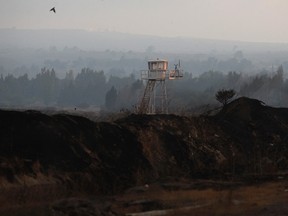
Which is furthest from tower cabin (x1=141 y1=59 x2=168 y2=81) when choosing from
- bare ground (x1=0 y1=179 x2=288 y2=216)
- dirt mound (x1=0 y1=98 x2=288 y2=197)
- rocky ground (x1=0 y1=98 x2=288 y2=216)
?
bare ground (x1=0 y1=179 x2=288 y2=216)

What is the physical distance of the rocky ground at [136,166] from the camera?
20188 mm

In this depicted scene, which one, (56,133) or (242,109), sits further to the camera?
(242,109)

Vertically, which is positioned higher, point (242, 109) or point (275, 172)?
point (242, 109)

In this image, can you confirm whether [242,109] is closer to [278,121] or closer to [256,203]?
[278,121]

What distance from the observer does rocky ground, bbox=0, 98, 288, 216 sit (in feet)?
66.2

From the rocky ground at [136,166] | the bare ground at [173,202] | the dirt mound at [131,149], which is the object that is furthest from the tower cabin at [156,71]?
the bare ground at [173,202]

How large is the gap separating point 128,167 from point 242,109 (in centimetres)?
1393

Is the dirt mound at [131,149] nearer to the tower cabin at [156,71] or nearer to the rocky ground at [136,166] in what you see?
the rocky ground at [136,166]

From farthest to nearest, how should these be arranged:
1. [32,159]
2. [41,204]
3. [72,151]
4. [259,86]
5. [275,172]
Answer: [259,86], [275,172], [72,151], [32,159], [41,204]

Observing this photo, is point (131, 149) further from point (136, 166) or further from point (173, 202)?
point (173, 202)

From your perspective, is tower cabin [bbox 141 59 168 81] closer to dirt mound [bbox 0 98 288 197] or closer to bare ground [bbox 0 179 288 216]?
dirt mound [bbox 0 98 288 197]

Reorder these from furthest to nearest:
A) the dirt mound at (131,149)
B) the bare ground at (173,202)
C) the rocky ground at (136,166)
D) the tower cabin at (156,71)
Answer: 1. the tower cabin at (156,71)
2. the dirt mound at (131,149)
3. the rocky ground at (136,166)
4. the bare ground at (173,202)

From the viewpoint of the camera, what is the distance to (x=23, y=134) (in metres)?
23.5

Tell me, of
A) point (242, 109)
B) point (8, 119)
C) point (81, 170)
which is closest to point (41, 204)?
point (81, 170)
